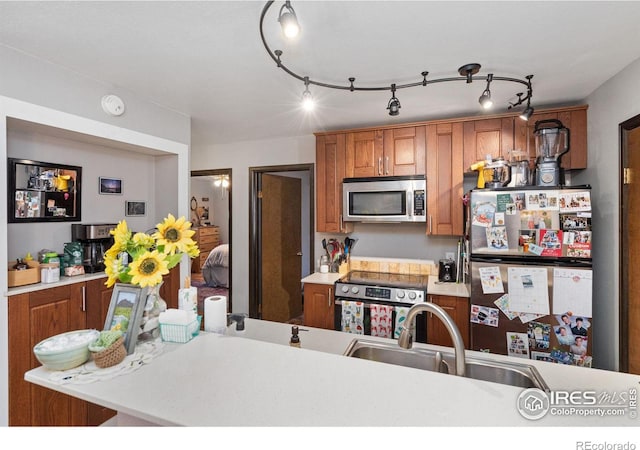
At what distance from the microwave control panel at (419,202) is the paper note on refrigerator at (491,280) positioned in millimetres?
745

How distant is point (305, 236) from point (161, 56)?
3.64 m

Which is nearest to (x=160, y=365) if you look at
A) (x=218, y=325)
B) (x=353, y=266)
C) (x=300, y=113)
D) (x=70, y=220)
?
(x=218, y=325)

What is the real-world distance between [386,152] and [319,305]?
155 cm

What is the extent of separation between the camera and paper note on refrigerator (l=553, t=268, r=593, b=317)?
2154 mm

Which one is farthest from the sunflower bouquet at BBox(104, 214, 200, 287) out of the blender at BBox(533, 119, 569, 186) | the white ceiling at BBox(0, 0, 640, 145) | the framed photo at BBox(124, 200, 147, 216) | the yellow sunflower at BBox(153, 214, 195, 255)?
the blender at BBox(533, 119, 569, 186)

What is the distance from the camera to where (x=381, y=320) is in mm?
2725

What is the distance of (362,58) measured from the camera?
1892mm

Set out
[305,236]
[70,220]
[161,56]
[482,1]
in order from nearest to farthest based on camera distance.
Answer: [482,1] → [161,56] → [70,220] → [305,236]

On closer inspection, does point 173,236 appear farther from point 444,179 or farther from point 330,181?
point 444,179

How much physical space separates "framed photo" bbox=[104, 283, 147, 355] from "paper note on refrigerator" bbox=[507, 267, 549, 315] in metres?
2.30

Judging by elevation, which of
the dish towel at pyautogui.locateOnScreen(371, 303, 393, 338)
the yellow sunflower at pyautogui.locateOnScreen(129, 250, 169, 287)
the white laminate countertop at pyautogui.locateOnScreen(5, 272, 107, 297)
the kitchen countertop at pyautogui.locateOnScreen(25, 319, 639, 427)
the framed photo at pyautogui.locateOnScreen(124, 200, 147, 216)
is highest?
the framed photo at pyautogui.locateOnScreen(124, 200, 147, 216)

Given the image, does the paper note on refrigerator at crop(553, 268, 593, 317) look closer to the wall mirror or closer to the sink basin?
the sink basin

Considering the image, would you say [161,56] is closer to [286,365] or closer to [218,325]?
[218,325]

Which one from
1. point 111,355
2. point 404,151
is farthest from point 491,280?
point 111,355
